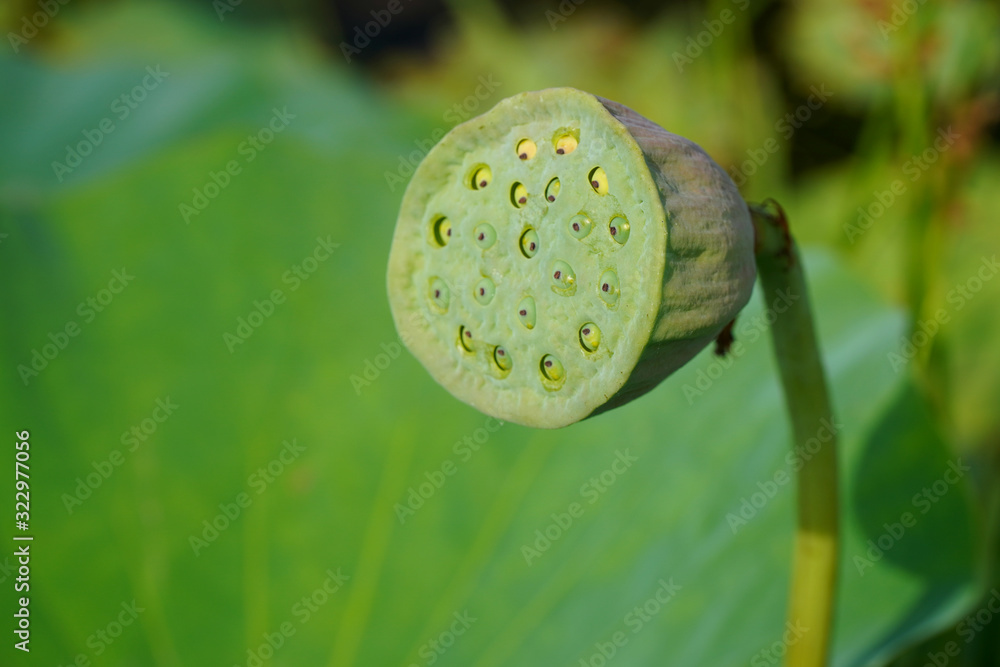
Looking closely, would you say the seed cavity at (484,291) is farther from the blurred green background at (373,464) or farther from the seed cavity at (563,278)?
the blurred green background at (373,464)

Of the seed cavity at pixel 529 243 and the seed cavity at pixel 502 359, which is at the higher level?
the seed cavity at pixel 529 243

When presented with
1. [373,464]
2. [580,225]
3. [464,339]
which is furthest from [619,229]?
[373,464]

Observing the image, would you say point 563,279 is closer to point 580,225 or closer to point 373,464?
point 580,225

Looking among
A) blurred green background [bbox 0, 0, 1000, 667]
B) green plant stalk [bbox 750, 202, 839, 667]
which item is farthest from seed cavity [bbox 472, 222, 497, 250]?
blurred green background [bbox 0, 0, 1000, 667]

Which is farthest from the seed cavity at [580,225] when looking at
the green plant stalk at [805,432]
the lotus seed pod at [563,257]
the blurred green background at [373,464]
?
the blurred green background at [373,464]

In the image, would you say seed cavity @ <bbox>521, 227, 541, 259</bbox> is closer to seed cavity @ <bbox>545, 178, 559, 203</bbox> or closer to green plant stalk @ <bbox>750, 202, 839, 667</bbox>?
seed cavity @ <bbox>545, 178, 559, 203</bbox>

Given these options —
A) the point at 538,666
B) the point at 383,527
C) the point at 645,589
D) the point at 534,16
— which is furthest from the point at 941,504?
the point at 534,16
